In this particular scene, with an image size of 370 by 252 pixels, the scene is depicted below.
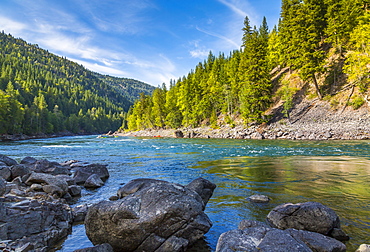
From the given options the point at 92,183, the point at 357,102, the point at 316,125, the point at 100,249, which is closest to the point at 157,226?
the point at 100,249

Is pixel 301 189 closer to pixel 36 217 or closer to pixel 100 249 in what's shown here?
pixel 100 249

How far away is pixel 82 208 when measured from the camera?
6707 mm

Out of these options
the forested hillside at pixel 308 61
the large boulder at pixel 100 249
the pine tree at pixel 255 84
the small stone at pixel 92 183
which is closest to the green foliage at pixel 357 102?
the forested hillside at pixel 308 61

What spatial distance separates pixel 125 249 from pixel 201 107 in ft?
204

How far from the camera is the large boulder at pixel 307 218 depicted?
500 cm

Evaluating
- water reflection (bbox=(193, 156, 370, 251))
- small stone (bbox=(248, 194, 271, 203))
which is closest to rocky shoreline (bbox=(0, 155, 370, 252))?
water reflection (bbox=(193, 156, 370, 251))

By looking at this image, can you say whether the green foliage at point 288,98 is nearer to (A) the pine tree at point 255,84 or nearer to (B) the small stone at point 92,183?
(A) the pine tree at point 255,84

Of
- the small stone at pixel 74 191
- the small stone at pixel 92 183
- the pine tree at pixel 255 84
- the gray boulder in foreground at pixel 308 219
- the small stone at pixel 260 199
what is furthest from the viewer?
the pine tree at pixel 255 84

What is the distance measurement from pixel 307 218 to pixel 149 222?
3.89 m

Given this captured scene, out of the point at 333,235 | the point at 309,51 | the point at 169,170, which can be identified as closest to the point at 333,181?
the point at 333,235

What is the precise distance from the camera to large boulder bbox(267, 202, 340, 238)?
16.4 feet

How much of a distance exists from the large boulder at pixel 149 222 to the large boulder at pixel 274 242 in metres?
0.93

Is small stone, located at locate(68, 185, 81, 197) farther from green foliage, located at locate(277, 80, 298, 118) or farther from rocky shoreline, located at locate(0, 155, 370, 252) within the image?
green foliage, located at locate(277, 80, 298, 118)

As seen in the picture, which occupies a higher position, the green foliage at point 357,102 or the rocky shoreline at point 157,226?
the green foliage at point 357,102
